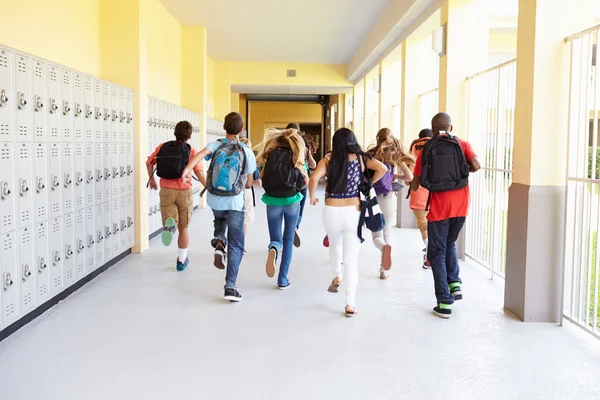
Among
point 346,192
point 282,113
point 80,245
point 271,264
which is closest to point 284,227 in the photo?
point 271,264

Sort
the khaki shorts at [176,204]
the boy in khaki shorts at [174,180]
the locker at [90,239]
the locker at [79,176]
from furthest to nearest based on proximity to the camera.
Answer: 1. the khaki shorts at [176,204]
2. the boy in khaki shorts at [174,180]
3. the locker at [90,239]
4. the locker at [79,176]

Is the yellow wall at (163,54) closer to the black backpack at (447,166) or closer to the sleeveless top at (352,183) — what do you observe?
the sleeveless top at (352,183)

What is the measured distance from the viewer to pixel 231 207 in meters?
4.76

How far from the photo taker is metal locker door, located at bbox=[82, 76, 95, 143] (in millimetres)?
5266

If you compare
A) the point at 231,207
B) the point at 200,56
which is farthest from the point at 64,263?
the point at 200,56

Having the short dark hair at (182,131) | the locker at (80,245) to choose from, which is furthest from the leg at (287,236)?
the locker at (80,245)

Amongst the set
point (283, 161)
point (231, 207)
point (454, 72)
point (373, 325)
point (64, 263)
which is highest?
point (454, 72)

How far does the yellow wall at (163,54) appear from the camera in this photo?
898cm

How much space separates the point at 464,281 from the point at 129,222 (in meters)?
3.65

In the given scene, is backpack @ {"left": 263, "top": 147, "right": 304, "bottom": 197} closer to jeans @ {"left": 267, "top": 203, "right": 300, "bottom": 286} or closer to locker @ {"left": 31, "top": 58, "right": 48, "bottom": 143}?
jeans @ {"left": 267, "top": 203, "right": 300, "bottom": 286}

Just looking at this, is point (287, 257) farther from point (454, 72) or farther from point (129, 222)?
point (454, 72)

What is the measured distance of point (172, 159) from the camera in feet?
18.9

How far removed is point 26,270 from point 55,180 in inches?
31.4

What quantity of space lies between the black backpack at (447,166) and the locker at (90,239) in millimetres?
3002
